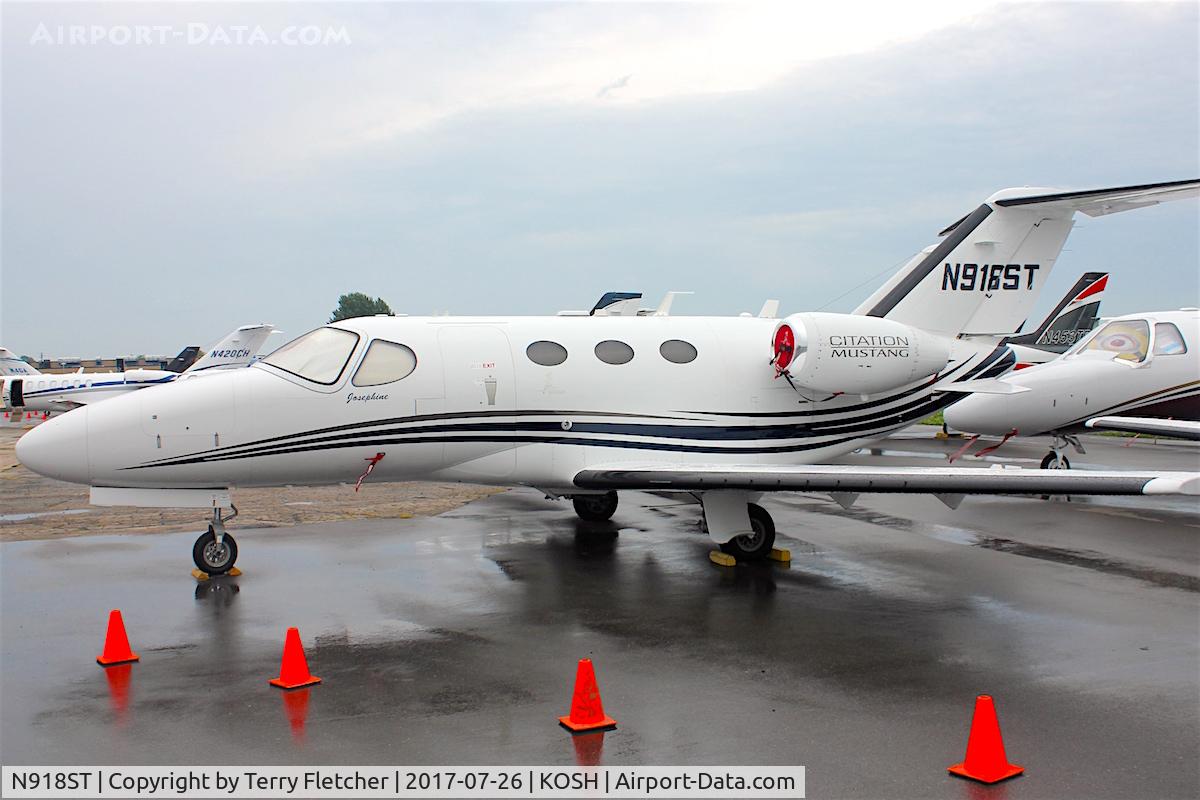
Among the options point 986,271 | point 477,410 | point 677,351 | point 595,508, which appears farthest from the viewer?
point 595,508

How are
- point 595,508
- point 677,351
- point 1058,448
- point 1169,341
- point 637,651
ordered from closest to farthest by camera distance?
point 637,651 < point 677,351 < point 595,508 < point 1169,341 < point 1058,448

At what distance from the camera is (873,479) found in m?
9.38

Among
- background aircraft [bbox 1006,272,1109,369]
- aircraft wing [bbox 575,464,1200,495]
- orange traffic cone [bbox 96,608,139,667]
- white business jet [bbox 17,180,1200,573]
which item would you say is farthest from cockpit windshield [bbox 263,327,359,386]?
background aircraft [bbox 1006,272,1109,369]

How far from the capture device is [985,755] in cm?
527

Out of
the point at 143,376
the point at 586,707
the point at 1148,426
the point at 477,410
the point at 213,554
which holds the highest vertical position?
the point at 143,376

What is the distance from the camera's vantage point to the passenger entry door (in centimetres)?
1050

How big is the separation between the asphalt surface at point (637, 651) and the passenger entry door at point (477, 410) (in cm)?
119

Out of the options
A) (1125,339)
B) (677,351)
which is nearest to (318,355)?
(677,351)

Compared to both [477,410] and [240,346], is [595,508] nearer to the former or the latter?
[477,410]

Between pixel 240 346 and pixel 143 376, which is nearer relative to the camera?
pixel 143 376

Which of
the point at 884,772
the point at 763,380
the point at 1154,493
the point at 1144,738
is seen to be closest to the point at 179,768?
the point at 884,772

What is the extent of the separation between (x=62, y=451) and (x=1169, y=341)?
15.8 m

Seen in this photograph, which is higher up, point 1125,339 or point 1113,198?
point 1113,198

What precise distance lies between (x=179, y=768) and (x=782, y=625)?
16.3 feet
